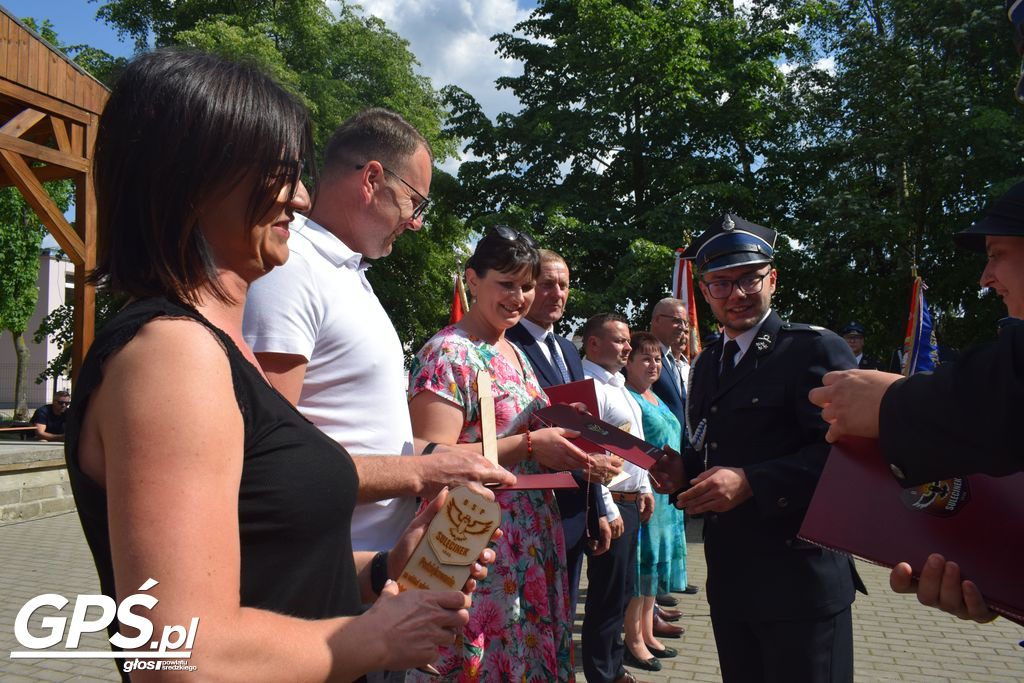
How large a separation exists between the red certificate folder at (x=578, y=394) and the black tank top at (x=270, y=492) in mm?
1987

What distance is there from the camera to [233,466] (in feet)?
3.43

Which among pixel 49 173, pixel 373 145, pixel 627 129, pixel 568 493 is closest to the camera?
pixel 373 145

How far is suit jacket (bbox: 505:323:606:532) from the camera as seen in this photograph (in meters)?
3.84

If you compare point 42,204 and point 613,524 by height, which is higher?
point 42,204

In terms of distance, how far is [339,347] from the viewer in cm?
193

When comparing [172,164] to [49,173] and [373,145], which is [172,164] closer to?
[373,145]

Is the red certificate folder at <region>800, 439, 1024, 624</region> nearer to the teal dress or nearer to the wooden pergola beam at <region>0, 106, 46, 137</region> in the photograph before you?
the teal dress

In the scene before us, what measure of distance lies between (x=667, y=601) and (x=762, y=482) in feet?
14.3

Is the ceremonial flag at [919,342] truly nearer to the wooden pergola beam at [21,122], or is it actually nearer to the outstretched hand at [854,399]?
the outstretched hand at [854,399]

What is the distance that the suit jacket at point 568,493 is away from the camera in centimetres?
384

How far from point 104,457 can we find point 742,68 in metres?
21.1

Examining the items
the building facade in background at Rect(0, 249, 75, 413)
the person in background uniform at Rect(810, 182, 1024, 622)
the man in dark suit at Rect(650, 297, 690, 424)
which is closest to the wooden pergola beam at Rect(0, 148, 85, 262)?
the man in dark suit at Rect(650, 297, 690, 424)

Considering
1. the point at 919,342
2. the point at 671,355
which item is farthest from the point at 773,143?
the point at 671,355

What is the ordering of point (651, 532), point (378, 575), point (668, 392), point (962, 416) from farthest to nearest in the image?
point (668, 392)
point (651, 532)
point (378, 575)
point (962, 416)
